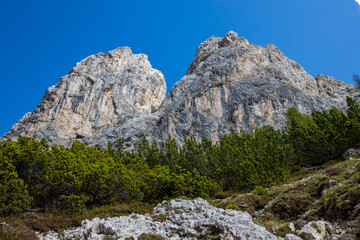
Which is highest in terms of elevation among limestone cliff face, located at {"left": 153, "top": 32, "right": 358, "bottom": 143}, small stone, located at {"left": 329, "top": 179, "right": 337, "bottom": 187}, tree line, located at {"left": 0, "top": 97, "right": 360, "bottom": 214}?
limestone cliff face, located at {"left": 153, "top": 32, "right": 358, "bottom": 143}

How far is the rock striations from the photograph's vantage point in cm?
7069

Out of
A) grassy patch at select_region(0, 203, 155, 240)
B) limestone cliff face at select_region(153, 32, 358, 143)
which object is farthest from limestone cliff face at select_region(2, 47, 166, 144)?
grassy patch at select_region(0, 203, 155, 240)

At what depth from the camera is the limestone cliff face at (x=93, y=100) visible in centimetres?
9075

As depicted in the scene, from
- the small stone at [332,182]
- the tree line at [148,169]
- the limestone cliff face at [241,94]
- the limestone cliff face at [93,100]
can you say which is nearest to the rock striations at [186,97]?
the limestone cliff face at [93,100]

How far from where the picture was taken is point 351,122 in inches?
1495

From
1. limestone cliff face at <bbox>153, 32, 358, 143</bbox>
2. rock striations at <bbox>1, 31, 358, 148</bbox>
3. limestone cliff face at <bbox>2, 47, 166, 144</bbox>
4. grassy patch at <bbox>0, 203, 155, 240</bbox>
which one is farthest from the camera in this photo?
limestone cliff face at <bbox>2, 47, 166, 144</bbox>

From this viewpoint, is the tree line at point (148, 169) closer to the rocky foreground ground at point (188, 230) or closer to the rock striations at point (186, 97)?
the rocky foreground ground at point (188, 230)

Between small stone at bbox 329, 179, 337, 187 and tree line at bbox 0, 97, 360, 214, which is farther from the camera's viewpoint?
tree line at bbox 0, 97, 360, 214

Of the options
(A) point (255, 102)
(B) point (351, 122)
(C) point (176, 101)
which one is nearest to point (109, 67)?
(C) point (176, 101)

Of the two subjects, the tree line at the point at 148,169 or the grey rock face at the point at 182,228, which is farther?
the tree line at the point at 148,169

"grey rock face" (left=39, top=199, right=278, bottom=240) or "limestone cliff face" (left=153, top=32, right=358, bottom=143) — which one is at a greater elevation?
"limestone cliff face" (left=153, top=32, right=358, bottom=143)

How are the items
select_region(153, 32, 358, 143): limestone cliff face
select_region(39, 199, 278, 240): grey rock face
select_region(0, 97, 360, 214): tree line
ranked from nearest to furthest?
select_region(39, 199, 278, 240): grey rock face → select_region(0, 97, 360, 214): tree line → select_region(153, 32, 358, 143): limestone cliff face

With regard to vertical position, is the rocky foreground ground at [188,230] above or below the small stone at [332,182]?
below

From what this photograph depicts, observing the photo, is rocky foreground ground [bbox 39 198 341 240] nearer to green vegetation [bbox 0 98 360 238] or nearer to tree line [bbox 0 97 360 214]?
green vegetation [bbox 0 98 360 238]
